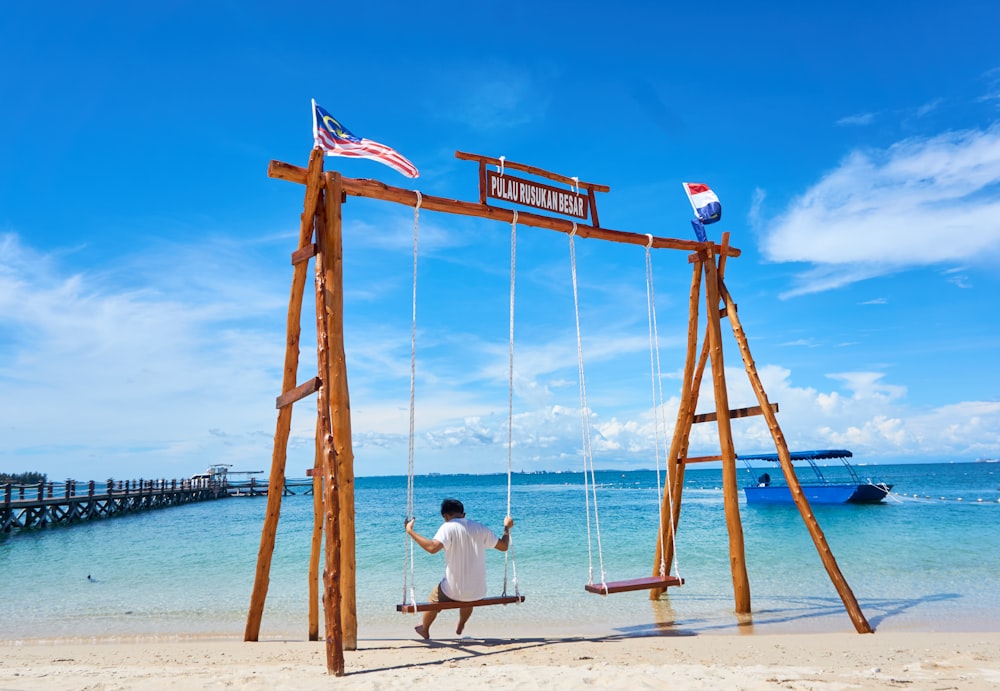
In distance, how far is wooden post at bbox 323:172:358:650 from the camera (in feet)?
17.9

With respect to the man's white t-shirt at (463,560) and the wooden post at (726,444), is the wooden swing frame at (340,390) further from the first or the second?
the man's white t-shirt at (463,560)

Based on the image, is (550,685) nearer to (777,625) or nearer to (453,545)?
(453,545)

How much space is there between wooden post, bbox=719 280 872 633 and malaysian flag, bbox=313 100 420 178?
4.14 meters

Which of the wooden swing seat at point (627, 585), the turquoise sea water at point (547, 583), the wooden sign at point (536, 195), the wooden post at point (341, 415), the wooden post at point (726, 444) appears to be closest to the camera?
the wooden post at point (341, 415)

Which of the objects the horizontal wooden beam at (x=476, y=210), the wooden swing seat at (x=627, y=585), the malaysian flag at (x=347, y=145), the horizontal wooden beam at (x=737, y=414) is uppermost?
the malaysian flag at (x=347, y=145)

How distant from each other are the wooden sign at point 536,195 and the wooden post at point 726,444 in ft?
6.09

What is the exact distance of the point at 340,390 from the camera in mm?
5582

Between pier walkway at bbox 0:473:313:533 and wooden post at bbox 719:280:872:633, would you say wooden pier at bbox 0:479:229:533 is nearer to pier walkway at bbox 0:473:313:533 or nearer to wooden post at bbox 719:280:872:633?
pier walkway at bbox 0:473:313:533

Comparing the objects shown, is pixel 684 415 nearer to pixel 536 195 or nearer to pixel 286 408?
pixel 536 195

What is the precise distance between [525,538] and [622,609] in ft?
37.4

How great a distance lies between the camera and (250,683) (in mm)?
4625

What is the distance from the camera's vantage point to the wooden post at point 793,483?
688 cm

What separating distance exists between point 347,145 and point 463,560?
378cm

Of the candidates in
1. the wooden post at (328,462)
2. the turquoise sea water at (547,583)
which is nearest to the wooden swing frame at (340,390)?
the wooden post at (328,462)
